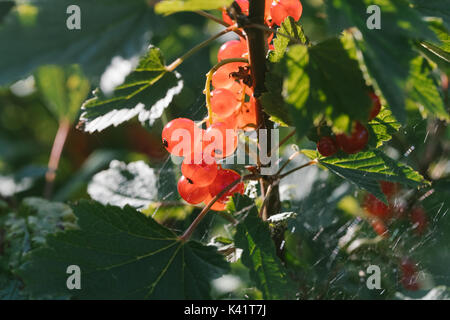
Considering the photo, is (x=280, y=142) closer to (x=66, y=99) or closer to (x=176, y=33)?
(x=176, y=33)

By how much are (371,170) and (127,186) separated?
1.48 ft

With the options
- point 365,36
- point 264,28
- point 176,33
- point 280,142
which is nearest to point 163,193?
point 280,142

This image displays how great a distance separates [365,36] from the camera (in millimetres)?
454

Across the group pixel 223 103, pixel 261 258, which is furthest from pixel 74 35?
pixel 261 258

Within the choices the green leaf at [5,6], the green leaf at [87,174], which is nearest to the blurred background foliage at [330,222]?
the green leaf at [5,6]

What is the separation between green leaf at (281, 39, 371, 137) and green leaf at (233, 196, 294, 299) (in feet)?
0.50

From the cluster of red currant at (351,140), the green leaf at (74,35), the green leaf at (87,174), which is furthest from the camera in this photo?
the green leaf at (87,174)

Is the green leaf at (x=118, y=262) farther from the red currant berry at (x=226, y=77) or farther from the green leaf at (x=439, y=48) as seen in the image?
the green leaf at (x=439, y=48)

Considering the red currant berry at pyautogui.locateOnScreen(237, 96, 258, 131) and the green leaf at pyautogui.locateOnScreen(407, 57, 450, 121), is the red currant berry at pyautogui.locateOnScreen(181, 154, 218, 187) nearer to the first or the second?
the red currant berry at pyautogui.locateOnScreen(237, 96, 258, 131)

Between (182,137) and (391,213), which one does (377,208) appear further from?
(182,137)

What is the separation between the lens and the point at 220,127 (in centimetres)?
60

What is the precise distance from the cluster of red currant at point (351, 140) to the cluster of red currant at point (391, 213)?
0.79 feet

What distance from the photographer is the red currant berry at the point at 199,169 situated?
613 mm

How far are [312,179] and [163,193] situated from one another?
302 millimetres
